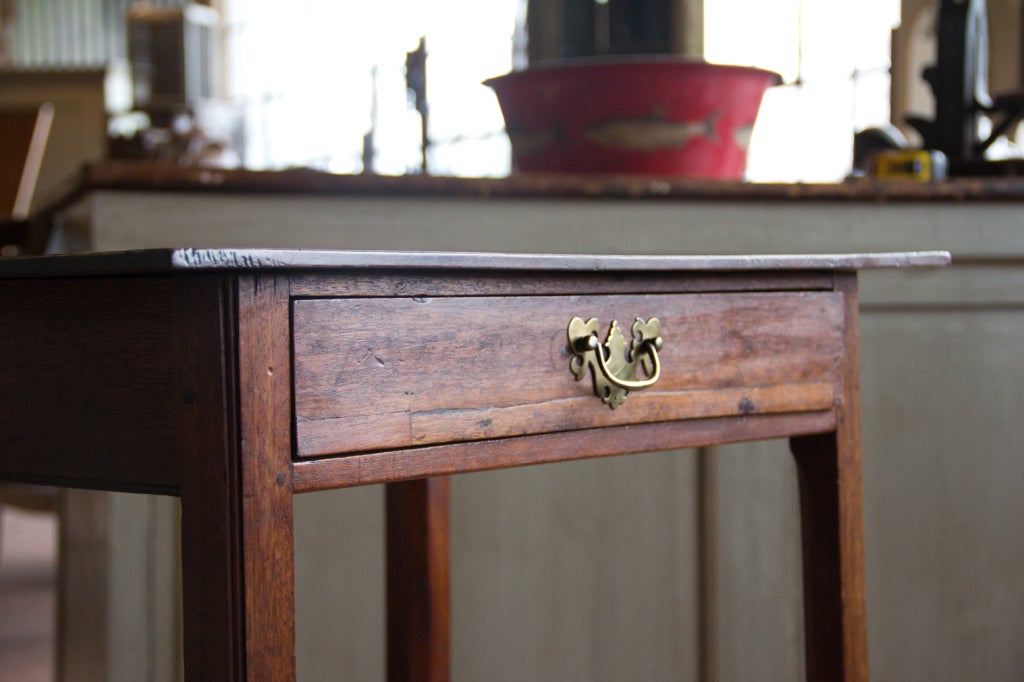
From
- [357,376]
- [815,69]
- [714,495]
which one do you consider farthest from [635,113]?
[815,69]

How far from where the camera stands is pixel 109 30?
1009 centimetres

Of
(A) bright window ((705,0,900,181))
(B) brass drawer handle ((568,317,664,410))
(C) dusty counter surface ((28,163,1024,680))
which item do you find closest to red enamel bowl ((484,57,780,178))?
(C) dusty counter surface ((28,163,1024,680))

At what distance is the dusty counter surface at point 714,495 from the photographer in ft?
4.40

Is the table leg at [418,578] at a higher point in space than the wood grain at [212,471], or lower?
lower

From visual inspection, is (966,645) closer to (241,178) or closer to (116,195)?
(241,178)

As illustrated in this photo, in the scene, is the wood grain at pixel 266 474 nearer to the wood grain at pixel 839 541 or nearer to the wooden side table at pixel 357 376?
the wooden side table at pixel 357 376

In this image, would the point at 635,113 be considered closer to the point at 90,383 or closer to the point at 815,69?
the point at 90,383

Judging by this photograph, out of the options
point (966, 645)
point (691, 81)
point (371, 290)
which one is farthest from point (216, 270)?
point (966, 645)

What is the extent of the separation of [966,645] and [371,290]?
1169 millimetres

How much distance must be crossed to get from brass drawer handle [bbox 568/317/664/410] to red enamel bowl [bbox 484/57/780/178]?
61 centimetres

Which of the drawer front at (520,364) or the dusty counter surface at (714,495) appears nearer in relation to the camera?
the drawer front at (520,364)

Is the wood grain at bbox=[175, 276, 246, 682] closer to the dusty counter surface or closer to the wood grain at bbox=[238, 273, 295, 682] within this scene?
the wood grain at bbox=[238, 273, 295, 682]

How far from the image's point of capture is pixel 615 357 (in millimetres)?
818

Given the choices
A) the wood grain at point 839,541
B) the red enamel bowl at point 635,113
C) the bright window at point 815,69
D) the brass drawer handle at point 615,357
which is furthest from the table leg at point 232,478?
the bright window at point 815,69
